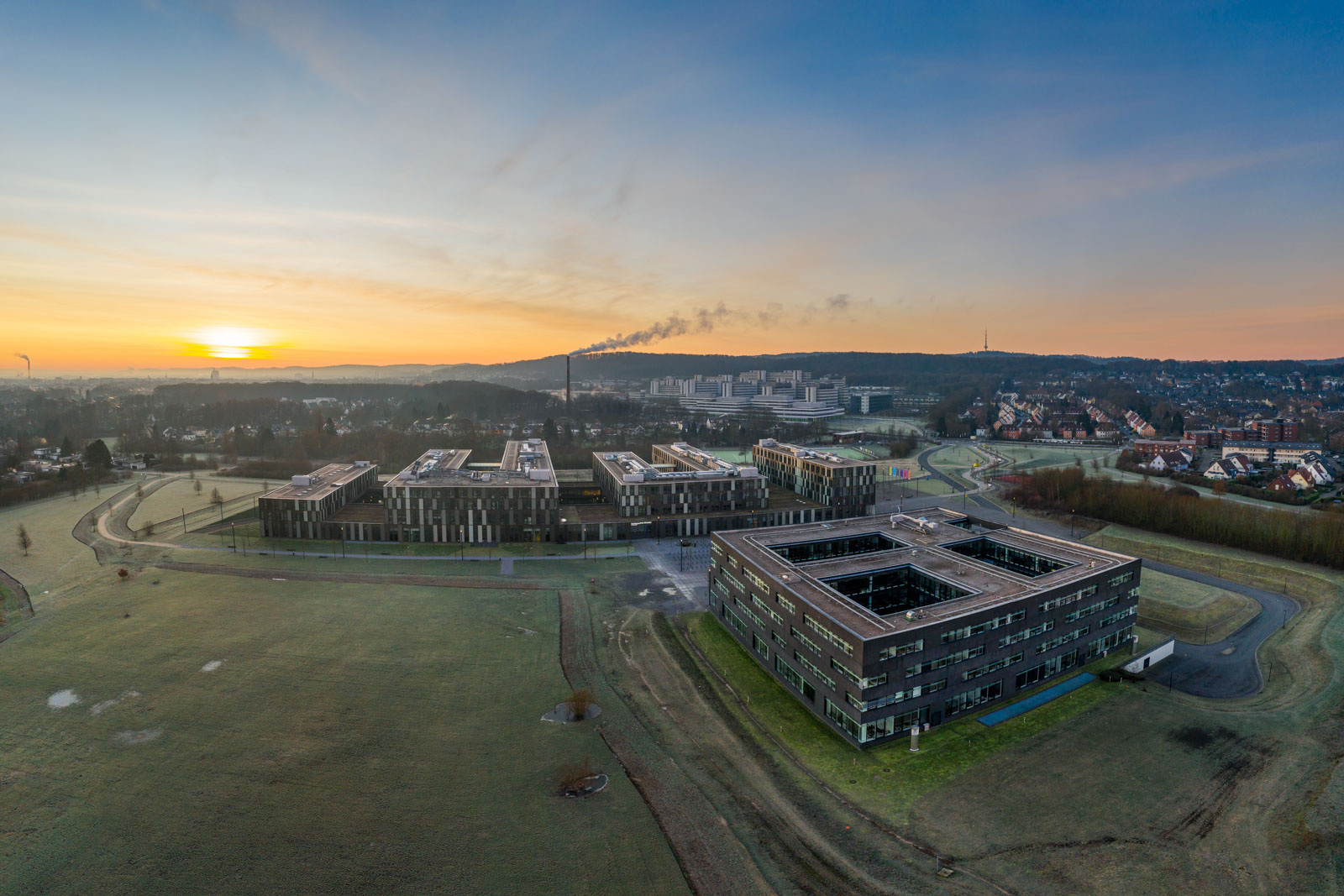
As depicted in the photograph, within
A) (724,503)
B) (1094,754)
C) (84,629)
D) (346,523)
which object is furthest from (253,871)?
(724,503)

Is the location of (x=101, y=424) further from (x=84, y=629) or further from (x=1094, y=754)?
(x=1094, y=754)

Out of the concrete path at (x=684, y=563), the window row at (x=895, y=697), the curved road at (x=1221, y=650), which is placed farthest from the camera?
the concrete path at (x=684, y=563)

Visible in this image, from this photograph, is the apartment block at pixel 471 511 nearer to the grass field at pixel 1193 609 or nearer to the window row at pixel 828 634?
the window row at pixel 828 634

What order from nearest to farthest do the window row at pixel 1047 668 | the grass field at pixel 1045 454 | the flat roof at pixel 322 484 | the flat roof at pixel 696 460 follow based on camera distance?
the window row at pixel 1047 668
the flat roof at pixel 322 484
the flat roof at pixel 696 460
the grass field at pixel 1045 454

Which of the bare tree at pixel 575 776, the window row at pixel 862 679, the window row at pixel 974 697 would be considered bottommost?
the bare tree at pixel 575 776

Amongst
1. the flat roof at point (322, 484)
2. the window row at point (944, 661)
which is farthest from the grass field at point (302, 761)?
the flat roof at point (322, 484)

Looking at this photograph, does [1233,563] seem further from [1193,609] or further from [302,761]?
[302,761]

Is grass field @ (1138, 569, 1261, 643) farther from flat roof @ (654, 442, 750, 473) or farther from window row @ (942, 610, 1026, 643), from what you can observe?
flat roof @ (654, 442, 750, 473)
